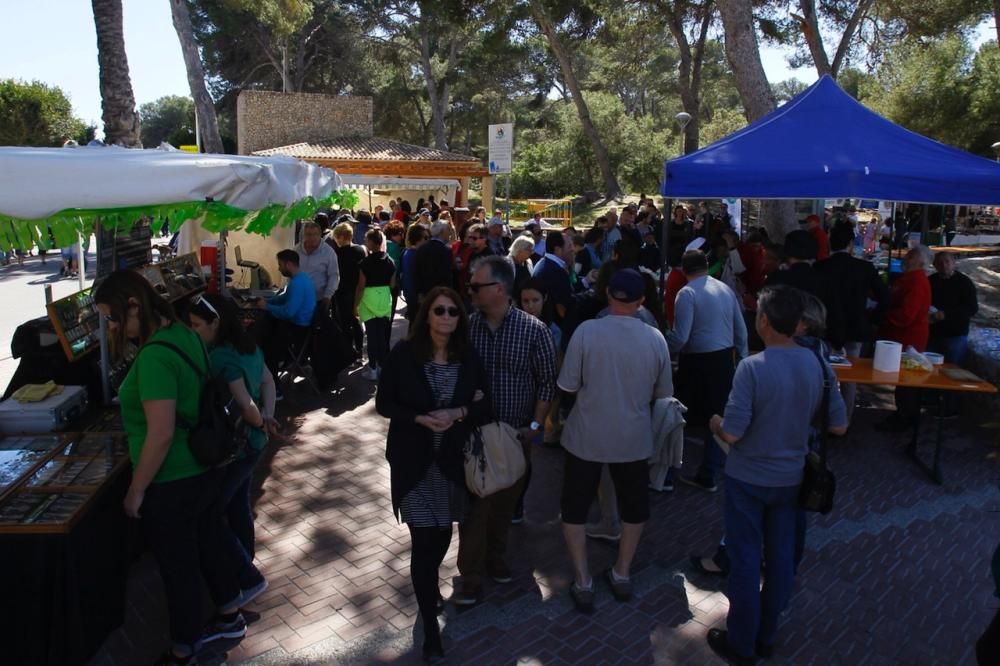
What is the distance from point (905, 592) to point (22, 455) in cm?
447

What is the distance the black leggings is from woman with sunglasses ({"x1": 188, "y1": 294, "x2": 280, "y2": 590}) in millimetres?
889

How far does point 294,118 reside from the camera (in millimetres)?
26938

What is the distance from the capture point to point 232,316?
3438 mm

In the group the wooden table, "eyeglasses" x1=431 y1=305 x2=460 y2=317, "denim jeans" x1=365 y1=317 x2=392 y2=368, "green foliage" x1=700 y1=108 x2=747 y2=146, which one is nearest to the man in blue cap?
"eyeglasses" x1=431 y1=305 x2=460 y2=317

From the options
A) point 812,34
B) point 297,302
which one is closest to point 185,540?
point 297,302

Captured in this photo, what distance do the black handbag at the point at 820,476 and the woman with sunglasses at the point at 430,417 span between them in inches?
54.2

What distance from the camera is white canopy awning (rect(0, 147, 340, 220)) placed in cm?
290

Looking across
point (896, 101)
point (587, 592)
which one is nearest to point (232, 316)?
point (587, 592)

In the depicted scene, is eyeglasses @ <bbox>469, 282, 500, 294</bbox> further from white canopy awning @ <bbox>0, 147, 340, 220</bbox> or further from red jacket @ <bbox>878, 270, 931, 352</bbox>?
red jacket @ <bbox>878, 270, 931, 352</bbox>

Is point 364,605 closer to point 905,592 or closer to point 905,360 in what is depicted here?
point 905,592

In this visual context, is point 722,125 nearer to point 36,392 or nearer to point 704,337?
point 704,337

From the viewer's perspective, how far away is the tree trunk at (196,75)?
1827 cm

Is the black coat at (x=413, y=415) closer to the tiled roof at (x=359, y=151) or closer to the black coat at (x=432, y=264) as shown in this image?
the black coat at (x=432, y=264)

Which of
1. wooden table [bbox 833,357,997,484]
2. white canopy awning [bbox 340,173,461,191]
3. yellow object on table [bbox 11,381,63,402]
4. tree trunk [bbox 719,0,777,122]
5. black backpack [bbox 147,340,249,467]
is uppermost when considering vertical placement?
tree trunk [bbox 719,0,777,122]
